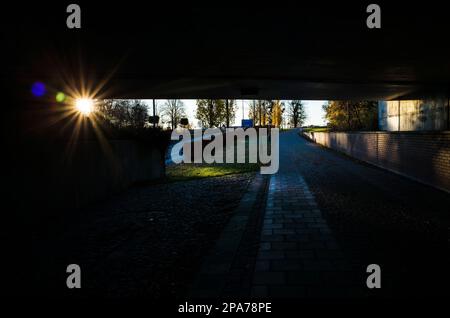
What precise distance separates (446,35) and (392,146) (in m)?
8.01

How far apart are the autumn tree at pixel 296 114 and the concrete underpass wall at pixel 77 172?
8497 cm

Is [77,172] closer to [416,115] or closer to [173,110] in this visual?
[416,115]

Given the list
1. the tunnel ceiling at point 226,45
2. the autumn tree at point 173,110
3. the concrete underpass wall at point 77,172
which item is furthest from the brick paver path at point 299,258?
the autumn tree at point 173,110

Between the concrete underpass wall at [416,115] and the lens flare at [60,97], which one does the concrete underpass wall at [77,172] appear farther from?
the concrete underpass wall at [416,115]

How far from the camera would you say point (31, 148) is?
5.94 metres

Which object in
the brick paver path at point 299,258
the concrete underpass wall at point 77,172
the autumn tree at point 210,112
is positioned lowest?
the brick paver path at point 299,258

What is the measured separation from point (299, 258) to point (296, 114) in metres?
90.9

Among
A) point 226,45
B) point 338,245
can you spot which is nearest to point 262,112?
point 226,45

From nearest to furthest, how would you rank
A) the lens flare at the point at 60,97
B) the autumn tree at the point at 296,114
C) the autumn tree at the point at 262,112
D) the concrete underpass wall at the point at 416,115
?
the lens flare at the point at 60,97 → the concrete underpass wall at the point at 416,115 → the autumn tree at the point at 262,112 → the autumn tree at the point at 296,114

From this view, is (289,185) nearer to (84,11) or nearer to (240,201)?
(240,201)

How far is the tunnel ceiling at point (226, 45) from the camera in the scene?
4395 mm

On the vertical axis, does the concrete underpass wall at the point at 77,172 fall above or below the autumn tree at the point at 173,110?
below

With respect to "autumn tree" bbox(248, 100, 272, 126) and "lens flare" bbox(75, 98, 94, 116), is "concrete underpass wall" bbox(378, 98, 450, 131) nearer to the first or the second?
"lens flare" bbox(75, 98, 94, 116)
